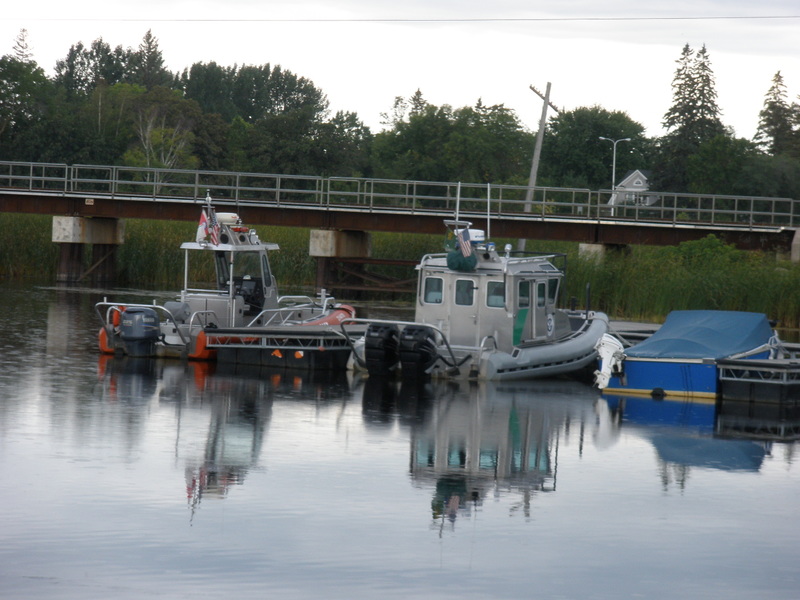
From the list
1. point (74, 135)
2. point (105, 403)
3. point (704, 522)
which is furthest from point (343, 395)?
point (74, 135)

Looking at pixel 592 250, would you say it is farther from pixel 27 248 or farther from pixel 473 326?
pixel 27 248

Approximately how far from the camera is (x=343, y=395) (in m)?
19.9

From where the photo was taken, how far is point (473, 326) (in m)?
21.7

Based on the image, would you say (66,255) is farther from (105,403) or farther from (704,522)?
(704,522)

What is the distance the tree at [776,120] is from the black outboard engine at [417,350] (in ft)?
307

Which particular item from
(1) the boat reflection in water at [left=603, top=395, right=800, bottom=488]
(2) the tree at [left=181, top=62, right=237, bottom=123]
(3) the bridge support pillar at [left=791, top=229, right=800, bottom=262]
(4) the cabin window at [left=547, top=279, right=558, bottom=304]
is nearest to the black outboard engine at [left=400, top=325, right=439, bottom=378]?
(4) the cabin window at [left=547, top=279, right=558, bottom=304]

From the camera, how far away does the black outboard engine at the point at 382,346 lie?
21.2 m

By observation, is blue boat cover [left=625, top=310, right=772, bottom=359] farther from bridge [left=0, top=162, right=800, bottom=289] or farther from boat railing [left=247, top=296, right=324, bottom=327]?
bridge [left=0, top=162, right=800, bottom=289]

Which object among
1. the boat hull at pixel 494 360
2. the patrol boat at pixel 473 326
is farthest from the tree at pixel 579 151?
the patrol boat at pixel 473 326

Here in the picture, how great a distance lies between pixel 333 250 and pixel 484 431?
28632 millimetres

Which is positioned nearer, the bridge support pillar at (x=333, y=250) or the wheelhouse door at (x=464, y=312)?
the wheelhouse door at (x=464, y=312)

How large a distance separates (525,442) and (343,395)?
15.4ft

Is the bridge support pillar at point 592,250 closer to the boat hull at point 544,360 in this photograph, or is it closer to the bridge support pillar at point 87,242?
the boat hull at point 544,360

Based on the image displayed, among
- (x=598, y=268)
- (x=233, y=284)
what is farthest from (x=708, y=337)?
(x=598, y=268)
